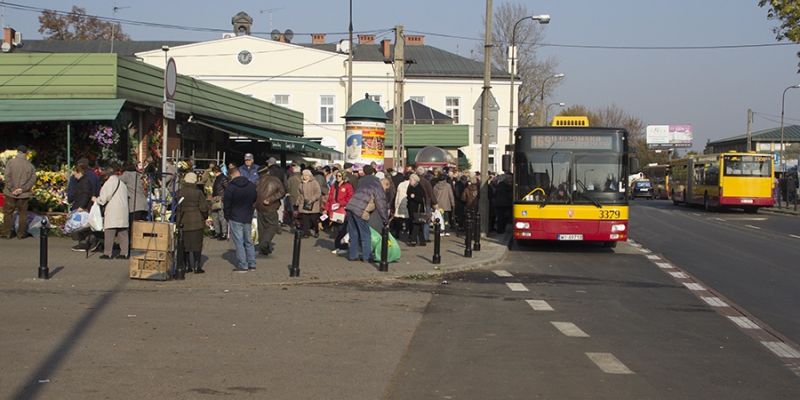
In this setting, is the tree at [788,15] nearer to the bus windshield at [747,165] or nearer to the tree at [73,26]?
the bus windshield at [747,165]

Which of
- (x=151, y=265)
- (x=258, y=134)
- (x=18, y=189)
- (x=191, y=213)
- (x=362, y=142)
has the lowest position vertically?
(x=151, y=265)

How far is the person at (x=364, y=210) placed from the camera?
15.2 metres

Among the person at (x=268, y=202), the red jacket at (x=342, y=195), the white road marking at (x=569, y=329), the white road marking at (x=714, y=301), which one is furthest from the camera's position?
the red jacket at (x=342, y=195)

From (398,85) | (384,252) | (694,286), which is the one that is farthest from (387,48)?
(694,286)

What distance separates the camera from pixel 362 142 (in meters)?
23.9

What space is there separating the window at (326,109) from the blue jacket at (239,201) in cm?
4982

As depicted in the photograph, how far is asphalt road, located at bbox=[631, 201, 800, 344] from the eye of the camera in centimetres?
1191

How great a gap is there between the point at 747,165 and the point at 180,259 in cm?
3384

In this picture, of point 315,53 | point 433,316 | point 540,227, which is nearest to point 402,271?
point 433,316

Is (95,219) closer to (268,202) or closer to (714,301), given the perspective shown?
(268,202)

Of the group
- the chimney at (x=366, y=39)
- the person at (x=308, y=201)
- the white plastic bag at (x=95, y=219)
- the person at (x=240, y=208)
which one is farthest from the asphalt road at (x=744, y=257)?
the chimney at (x=366, y=39)

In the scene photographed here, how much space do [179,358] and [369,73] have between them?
5652cm

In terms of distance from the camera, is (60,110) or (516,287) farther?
(60,110)

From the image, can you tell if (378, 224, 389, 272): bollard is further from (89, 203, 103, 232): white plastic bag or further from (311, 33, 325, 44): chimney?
(311, 33, 325, 44): chimney
